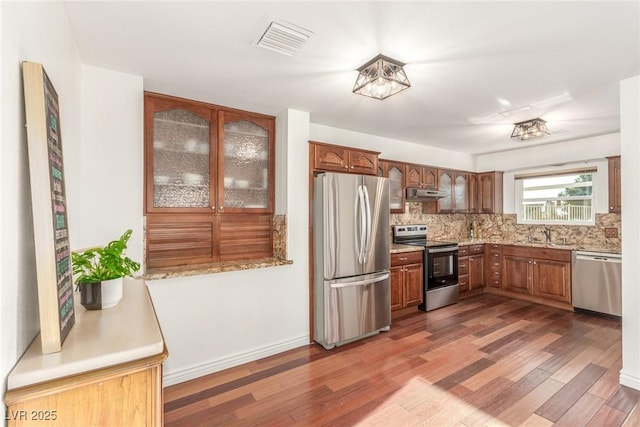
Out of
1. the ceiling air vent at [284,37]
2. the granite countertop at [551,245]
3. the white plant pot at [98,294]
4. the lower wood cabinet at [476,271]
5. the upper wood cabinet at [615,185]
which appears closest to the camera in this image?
the white plant pot at [98,294]

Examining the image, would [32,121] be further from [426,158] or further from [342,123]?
[426,158]

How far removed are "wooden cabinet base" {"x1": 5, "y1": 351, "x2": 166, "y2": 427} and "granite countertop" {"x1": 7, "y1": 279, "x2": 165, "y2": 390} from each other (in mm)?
20

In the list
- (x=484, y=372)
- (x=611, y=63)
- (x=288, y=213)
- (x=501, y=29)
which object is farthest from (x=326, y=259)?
(x=611, y=63)

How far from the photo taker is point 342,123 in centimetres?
372

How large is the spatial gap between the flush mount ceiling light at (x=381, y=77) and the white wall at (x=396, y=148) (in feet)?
4.86

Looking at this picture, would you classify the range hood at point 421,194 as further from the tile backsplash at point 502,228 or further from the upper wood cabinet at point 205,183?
the upper wood cabinet at point 205,183

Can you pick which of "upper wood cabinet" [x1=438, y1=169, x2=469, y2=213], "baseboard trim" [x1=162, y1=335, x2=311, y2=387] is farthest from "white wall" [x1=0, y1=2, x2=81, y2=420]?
"upper wood cabinet" [x1=438, y1=169, x2=469, y2=213]

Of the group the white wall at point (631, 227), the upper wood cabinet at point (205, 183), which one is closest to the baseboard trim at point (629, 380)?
the white wall at point (631, 227)

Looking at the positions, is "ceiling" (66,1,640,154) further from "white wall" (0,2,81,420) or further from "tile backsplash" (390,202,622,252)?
"tile backsplash" (390,202,622,252)

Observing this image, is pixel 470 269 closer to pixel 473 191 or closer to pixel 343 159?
pixel 473 191

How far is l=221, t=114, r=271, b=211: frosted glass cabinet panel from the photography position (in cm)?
302

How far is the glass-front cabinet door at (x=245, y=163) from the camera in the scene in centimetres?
301

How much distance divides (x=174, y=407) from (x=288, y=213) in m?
1.87

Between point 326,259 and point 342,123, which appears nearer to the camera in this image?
point 326,259
